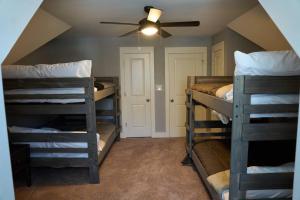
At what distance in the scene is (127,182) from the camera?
9.41 feet

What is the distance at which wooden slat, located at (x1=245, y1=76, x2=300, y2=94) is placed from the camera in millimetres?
1545

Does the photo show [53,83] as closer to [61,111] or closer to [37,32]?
[61,111]

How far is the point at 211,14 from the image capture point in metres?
3.01

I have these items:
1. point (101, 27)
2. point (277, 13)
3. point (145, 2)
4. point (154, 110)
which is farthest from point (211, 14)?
point (154, 110)

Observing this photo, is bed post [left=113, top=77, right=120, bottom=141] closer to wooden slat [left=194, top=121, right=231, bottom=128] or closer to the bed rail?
wooden slat [left=194, top=121, right=231, bottom=128]

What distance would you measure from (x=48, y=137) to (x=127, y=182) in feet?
3.68

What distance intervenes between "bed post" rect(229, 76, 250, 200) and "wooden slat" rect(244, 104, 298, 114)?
5 cm

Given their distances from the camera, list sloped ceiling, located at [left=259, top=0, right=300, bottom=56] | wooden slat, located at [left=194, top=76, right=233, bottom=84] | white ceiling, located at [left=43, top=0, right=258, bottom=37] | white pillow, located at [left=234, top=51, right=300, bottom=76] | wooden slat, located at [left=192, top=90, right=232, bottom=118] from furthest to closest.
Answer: wooden slat, located at [left=194, top=76, right=233, bottom=84] → white ceiling, located at [left=43, top=0, right=258, bottom=37] → wooden slat, located at [left=192, top=90, right=232, bottom=118] → white pillow, located at [left=234, top=51, right=300, bottom=76] → sloped ceiling, located at [left=259, top=0, right=300, bottom=56]

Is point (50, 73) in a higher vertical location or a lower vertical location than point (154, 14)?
lower

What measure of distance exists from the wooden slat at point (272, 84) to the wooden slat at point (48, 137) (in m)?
1.92

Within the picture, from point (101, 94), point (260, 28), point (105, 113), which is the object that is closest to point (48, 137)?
point (101, 94)

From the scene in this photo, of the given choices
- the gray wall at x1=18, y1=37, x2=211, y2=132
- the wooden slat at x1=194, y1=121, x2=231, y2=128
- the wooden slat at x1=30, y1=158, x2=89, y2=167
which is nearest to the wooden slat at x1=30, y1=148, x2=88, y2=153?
the wooden slat at x1=30, y1=158, x2=89, y2=167

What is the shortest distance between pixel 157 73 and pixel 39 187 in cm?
299

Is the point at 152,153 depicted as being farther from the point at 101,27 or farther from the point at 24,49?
the point at 24,49
